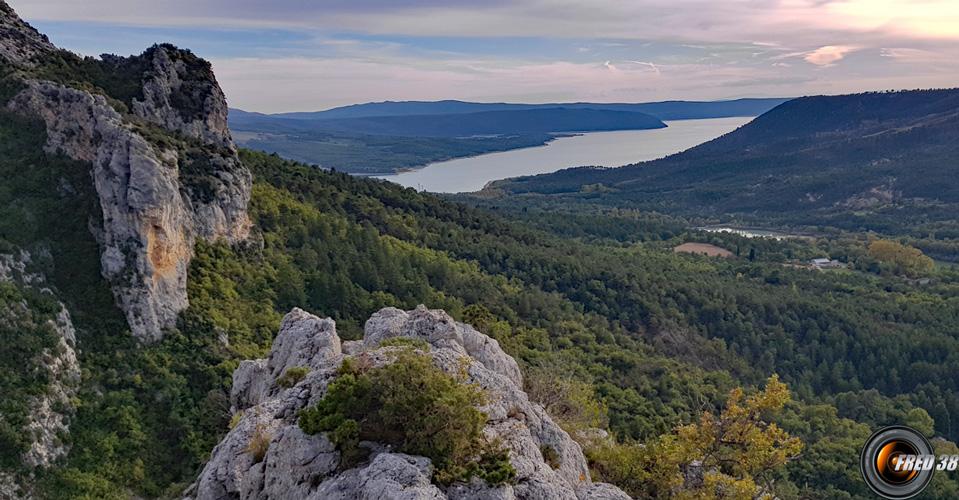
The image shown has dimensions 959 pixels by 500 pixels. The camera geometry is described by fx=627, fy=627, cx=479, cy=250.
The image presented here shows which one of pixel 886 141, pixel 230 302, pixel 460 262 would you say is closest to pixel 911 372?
pixel 460 262

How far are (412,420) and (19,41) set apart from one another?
43278 millimetres

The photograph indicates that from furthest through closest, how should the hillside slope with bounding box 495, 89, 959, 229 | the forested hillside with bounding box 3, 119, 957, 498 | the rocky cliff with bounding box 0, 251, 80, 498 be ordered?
1. the hillside slope with bounding box 495, 89, 959, 229
2. the forested hillside with bounding box 3, 119, 957, 498
3. the rocky cliff with bounding box 0, 251, 80, 498

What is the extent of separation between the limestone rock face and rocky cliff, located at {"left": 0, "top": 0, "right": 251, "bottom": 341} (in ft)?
0.27

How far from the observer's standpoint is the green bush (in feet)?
39.6

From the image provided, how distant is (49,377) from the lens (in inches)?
1009

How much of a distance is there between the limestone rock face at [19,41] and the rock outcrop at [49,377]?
1741cm

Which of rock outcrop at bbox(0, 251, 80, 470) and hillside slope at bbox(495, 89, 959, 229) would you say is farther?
hillside slope at bbox(495, 89, 959, 229)

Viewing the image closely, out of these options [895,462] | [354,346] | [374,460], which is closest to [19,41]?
[354,346]

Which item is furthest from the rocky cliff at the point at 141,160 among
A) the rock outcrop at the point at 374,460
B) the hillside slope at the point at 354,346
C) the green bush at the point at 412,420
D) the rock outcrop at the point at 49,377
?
the green bush at the point at 412,420

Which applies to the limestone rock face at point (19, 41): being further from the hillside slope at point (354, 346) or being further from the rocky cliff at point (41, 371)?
the rocky cliff at point (41, 371)

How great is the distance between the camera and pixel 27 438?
926 inches

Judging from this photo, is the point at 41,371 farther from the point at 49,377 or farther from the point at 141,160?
the point at 141,160

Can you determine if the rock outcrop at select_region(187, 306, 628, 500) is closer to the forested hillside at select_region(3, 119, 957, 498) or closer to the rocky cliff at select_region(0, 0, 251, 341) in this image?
the forested hillside at select_region(3, 119, 957, 498)

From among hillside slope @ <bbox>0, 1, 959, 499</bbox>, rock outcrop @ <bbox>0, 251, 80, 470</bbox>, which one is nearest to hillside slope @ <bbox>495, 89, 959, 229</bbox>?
hillside slope @ <bbox>0, 1, 959, 499</bbox>
